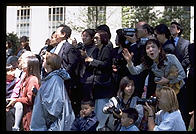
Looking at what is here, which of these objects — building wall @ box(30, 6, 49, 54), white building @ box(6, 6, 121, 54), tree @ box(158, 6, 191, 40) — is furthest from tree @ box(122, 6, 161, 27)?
building wall @ box(30, 6, 49, 54)

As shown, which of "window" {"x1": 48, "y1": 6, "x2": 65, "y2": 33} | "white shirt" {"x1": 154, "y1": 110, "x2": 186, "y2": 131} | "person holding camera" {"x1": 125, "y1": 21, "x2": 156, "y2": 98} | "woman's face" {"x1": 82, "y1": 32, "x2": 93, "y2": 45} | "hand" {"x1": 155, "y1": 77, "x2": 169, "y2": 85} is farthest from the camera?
"window" {"x1": 48, "y1": 6, "x2": 65, "y2": 33}

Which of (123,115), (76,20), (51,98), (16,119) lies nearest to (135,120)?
(123,115)

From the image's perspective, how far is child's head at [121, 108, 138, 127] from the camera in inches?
240

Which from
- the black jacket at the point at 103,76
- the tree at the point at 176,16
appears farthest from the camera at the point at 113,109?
the tree at the point at 176,16

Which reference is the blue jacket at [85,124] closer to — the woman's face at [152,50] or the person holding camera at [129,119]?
the person holding camera at [129,119]

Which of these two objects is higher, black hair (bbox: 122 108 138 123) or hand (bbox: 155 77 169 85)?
hand (bbox: 155 77 169 85)

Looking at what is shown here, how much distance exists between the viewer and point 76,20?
23.0 m

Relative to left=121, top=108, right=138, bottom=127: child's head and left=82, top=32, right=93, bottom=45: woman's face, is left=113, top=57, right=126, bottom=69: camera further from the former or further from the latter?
left=121, top=108, right=138, bottom=127: child's head

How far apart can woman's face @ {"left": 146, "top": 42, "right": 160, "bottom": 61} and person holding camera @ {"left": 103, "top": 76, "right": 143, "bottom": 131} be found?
0.50m

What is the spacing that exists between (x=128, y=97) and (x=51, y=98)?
3.89 feet

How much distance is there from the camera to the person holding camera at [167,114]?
573 centimetres

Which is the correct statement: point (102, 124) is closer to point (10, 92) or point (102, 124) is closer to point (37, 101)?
point (37, 101)

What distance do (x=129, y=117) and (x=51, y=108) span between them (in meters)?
1.11

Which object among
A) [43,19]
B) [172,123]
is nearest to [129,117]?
[172,123]
